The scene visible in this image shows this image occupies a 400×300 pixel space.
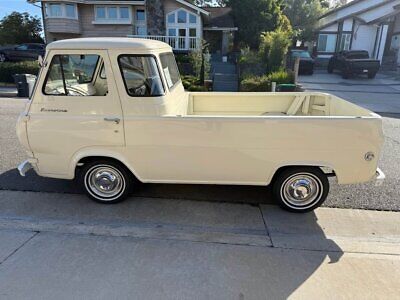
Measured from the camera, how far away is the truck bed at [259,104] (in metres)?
4.92

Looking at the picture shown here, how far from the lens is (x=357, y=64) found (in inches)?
773

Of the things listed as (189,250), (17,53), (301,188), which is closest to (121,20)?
(17,53)

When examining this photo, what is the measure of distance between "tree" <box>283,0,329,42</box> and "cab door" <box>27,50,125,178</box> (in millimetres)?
29474

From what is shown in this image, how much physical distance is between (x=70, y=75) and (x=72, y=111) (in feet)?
1.51

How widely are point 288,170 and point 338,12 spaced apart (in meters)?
29.5

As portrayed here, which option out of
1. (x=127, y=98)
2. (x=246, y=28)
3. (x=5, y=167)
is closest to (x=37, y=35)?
(x=246, y=28)

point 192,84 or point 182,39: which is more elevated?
point 182,39

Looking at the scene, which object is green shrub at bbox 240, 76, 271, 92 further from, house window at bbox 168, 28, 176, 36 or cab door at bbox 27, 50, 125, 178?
house window at bbox 168, 28, 176, 36

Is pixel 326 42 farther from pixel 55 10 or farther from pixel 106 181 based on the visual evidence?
pixel 106 181

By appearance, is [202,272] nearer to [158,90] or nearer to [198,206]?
[198,206]

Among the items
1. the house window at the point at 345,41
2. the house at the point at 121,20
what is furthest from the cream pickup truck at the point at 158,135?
the house window at the point at 345,41

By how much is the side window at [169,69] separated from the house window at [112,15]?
2248cm

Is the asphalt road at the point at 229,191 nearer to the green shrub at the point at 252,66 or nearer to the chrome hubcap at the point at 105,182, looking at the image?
the chrome hubcap at the point at 105,182

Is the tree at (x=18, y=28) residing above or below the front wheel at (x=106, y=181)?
above
